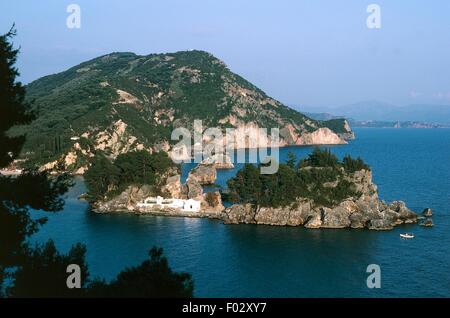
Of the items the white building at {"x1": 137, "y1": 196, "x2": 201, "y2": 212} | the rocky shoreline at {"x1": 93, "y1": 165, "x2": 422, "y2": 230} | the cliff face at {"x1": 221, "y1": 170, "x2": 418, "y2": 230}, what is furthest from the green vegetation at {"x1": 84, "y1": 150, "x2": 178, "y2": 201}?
the cliff face at {"x1": 221, "y1": 170, "x2": 418, "y2": 230}

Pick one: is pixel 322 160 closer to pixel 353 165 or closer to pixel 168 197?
pixel 353 165

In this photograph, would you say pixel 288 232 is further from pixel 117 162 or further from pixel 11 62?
pixel 11 62

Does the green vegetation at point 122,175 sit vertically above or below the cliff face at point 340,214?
above

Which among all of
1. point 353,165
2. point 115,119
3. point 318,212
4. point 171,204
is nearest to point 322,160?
point 353,165

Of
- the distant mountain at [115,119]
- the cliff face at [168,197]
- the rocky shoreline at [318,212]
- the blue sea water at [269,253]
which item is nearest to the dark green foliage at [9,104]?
the blue sea water at [269,253]

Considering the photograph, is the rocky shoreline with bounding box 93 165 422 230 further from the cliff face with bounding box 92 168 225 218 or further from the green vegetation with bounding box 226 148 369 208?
the green vegetation with bounding box 226 148 369 208

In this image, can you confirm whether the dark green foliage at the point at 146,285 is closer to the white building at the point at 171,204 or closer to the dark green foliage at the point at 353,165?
the white building at the point at 171,204

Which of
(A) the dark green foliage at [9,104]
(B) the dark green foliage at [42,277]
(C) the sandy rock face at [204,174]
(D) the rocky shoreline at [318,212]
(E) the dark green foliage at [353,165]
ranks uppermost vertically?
(A) the dark green foliage at [9,104]
